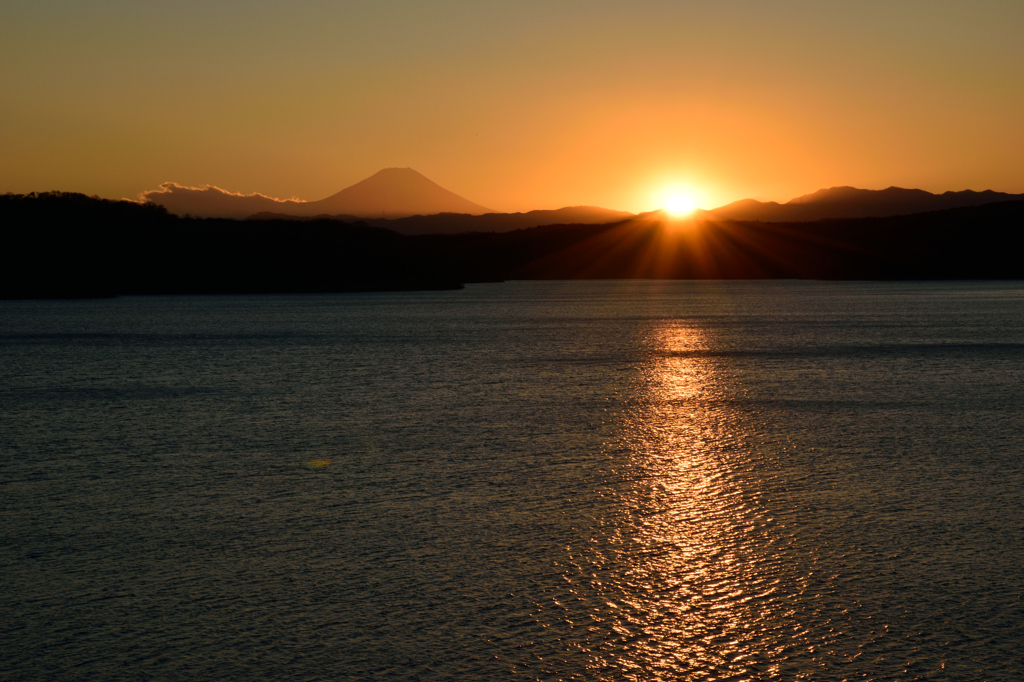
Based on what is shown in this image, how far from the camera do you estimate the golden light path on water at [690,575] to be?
719 centimetres

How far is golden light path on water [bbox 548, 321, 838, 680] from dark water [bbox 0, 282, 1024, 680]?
1.4 inches

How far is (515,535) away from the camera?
10.7m

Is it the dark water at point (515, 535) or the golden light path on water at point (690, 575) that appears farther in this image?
the dark water at point (515, 535)

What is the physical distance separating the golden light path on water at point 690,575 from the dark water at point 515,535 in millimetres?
36

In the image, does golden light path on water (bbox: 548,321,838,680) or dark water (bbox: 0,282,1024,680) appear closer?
golden light path on water (bbox: 548,321,838,680)

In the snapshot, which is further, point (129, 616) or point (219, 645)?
point (129, 616)

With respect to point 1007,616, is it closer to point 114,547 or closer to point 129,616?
point 129,616

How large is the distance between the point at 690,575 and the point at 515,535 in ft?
7.59

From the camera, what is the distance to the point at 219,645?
7.43m

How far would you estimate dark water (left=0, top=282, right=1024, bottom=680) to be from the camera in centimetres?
732

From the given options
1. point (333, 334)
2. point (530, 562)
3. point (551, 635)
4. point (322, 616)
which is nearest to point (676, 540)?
point (530, 562)

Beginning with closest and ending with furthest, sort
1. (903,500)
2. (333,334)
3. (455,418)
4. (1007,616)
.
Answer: (1007,616)
(903,500)
(455,418)
(333,334)

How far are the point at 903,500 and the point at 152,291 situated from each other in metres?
199

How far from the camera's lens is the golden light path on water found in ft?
23.6
